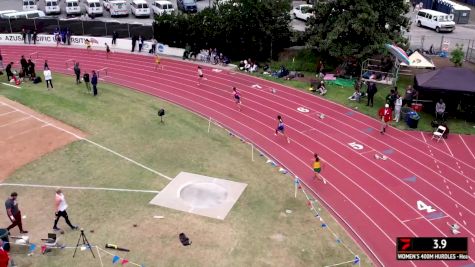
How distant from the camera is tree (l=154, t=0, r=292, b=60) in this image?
35906mm

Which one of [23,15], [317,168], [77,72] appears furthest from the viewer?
[23,15]

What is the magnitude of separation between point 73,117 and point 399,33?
21.6 metres

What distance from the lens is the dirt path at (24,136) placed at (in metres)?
20.7

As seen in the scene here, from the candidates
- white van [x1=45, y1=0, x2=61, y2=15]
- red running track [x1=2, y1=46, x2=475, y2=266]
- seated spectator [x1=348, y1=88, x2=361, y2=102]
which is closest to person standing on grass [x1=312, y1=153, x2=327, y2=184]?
red running track [x1=2, y1=46, x2=475, y2=266]

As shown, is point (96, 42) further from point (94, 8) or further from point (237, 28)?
point (237, 28)

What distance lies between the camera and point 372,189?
18984 millimetres

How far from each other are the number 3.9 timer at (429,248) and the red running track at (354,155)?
1.03m

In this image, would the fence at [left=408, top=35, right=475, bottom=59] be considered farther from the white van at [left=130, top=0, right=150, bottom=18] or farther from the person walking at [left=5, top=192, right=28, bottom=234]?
the person walking at [left=5, top=192, right=28, bottom=234]

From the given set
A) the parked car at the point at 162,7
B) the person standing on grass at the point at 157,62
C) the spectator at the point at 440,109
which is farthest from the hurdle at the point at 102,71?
the spectator at the point at 440,109

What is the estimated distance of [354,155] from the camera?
2180 cm

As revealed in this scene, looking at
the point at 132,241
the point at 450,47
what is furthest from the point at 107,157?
the point at 450,47

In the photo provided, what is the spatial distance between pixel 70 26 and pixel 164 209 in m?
30.7

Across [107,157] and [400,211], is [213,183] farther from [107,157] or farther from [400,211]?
[400,211]

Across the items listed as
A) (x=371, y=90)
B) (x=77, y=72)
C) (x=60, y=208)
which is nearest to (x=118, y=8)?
(x=77, y=72)
